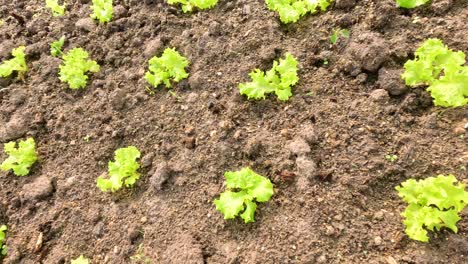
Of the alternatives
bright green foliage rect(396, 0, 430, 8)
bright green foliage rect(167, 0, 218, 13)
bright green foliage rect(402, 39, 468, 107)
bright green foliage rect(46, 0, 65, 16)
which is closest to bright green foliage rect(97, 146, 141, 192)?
bright green foliage rect(167, 0, 218, 13)

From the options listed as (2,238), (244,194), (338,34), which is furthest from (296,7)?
(2,238)

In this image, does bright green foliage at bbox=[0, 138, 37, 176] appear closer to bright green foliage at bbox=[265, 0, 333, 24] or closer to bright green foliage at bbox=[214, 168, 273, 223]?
bright green foliage at bbox=[214, 168, 273, 223]

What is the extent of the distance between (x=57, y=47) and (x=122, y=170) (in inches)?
72.1

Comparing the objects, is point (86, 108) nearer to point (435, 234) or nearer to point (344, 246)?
point (344, 246)

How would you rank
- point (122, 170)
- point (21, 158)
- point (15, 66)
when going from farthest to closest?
point (15, 66) < point (21, 158) < point (122, 170)

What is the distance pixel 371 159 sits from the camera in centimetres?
278

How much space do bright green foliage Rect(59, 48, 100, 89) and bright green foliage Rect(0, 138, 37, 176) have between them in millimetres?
669

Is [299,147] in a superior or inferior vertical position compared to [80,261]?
superior

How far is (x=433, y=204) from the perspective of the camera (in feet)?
8.07

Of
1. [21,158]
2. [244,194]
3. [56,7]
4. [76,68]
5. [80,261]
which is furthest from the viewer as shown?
[56,7]

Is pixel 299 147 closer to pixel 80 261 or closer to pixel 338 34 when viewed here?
pixel 338 34

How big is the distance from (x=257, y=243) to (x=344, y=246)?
0.54 metres

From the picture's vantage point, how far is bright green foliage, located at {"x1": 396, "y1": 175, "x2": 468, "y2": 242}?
2.35 metres

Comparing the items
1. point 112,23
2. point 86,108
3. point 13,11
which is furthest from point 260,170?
point 13,11
